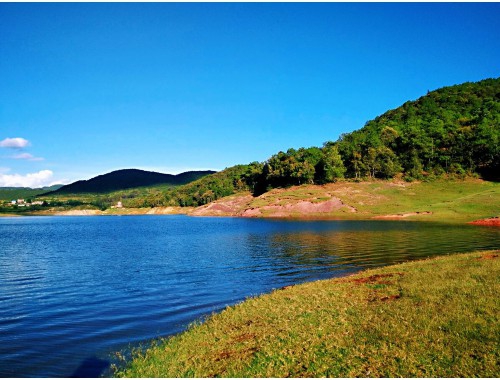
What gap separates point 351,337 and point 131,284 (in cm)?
2210

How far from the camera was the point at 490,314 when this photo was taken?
15672 mm

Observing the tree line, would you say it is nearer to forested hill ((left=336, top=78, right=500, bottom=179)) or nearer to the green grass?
forested hill ((left=336, top=78, right=500, bottom=179))

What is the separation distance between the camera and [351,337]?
1476 centimetres

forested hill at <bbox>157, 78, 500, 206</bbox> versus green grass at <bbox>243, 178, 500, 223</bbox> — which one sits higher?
forested hill at <bbox>157, 78, 500, 206</bbox>

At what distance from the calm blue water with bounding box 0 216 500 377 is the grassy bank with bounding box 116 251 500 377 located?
3680mm

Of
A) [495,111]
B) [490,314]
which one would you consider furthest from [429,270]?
[495,111]

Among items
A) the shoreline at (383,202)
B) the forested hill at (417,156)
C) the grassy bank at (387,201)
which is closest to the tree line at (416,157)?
the forested hill at (417,156)

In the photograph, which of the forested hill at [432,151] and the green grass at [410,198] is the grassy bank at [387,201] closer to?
the green grass at [410,198]

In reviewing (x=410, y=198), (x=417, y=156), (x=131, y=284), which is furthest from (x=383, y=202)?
(x=131, y=284)

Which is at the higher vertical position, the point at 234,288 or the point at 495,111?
the point at 495,111

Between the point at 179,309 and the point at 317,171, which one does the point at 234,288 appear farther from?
the point at 317,171

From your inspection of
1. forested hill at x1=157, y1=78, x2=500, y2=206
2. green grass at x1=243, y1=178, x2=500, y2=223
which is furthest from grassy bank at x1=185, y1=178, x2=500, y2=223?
forested hill at x1=157, y1=78, x2=500, y2=206

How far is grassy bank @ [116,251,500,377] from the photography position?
40.1ft

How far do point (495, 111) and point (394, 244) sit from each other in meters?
189
